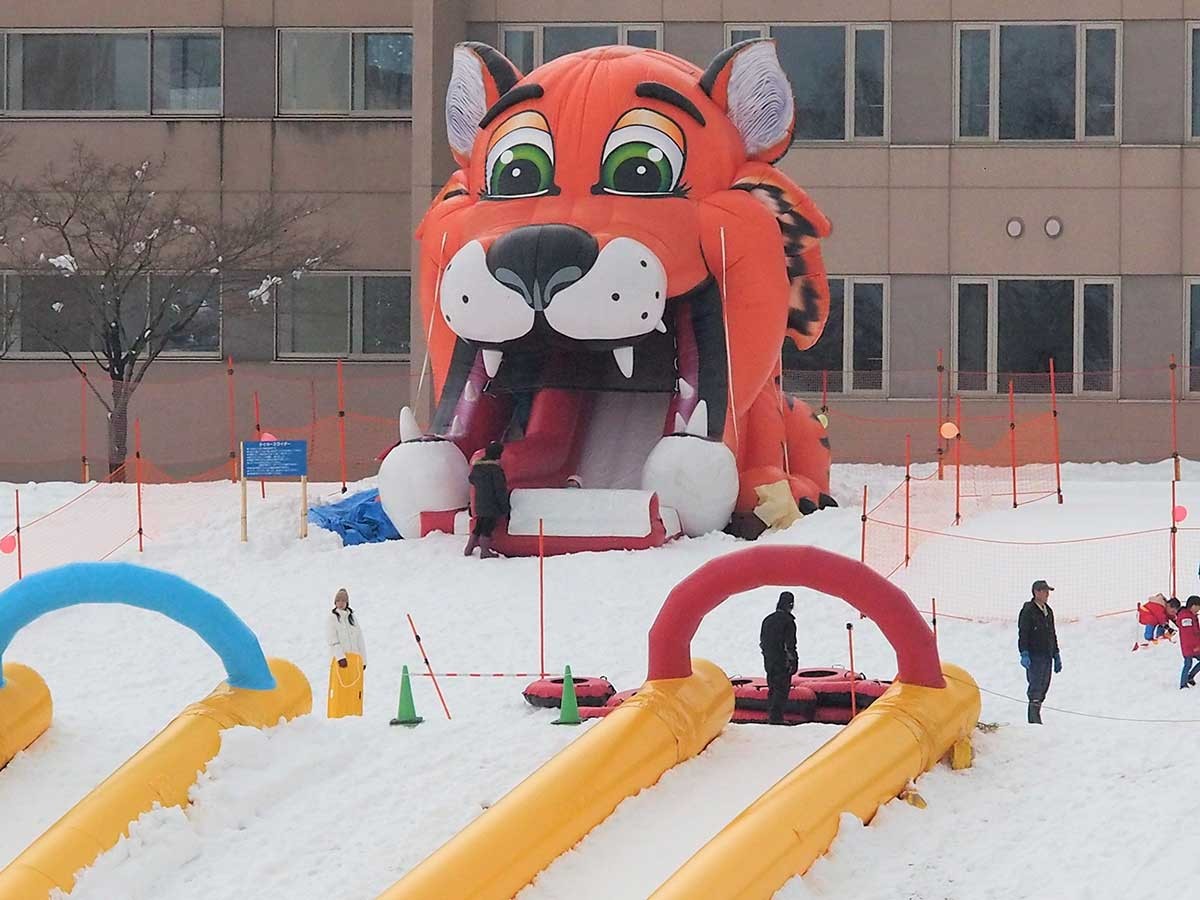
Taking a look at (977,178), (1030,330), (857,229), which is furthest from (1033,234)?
(857,229)

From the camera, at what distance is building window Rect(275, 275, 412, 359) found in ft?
108

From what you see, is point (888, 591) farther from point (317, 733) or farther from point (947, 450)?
point (947, 450)

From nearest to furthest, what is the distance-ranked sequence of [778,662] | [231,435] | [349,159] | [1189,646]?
1. [778,662]
2. [1189,646]
3. [231,435]
4. [349,159]

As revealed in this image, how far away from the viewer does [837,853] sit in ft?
33.0

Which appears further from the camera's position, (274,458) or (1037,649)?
(274,458)

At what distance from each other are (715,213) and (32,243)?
49.8 feet

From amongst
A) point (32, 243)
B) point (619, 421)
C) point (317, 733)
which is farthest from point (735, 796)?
point (32, 243)

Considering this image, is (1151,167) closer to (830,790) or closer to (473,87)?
(473,87)

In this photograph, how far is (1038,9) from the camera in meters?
30.6

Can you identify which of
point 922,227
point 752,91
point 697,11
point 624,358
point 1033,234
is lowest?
point 624,358

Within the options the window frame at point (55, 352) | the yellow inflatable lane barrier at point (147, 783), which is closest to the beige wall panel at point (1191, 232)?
the window frame at point (55, 352)

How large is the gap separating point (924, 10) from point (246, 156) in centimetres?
1136

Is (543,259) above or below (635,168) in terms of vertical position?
below

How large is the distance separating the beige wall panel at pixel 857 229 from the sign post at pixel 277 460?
11595mm
